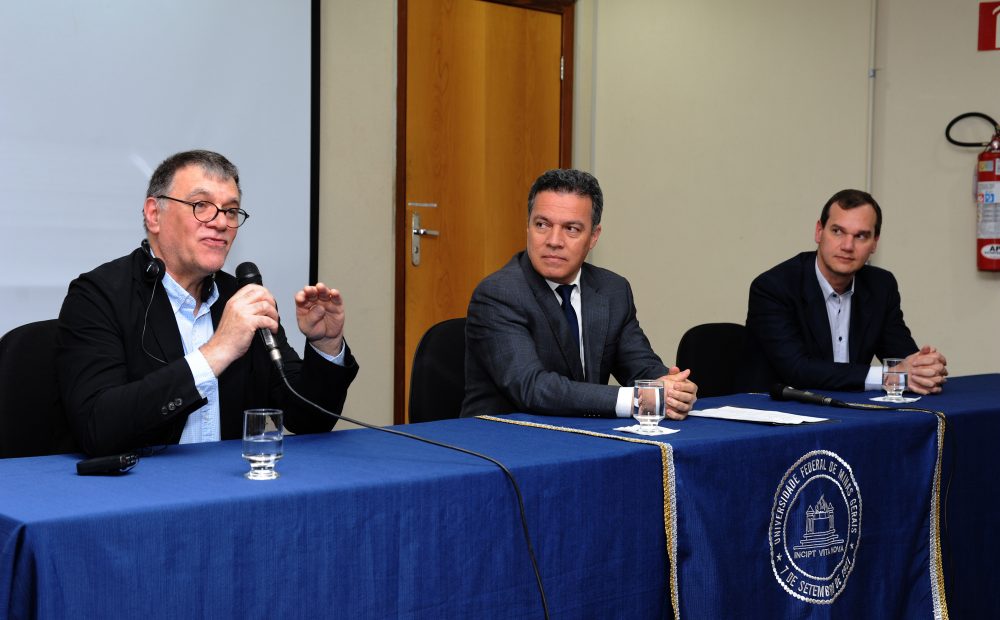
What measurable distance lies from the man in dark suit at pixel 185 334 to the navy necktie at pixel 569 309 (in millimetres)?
699

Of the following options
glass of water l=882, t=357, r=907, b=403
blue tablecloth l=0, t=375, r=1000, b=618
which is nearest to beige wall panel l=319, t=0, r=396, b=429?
blue tablecloth l=0, t=375, r=1000, b=618

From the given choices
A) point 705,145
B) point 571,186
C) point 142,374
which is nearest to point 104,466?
point 142,374

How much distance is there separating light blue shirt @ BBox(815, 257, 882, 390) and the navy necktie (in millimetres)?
998

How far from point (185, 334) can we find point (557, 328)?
907 mm

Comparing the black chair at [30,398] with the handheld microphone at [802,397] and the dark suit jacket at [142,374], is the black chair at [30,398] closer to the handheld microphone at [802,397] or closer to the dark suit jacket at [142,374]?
the dark suit jacket at [142,374]

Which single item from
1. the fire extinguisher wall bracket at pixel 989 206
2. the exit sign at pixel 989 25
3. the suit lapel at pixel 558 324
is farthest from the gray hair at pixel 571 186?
the exit sign at pixel 989 25

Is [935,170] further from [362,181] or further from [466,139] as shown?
[362,181]

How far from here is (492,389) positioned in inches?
98.0

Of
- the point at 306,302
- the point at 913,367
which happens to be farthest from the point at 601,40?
the point at 306,302

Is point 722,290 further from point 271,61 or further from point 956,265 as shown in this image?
point 271,61

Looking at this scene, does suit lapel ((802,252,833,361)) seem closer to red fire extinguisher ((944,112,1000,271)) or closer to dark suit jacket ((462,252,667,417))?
dark suit jacket ((462,252,667,417))

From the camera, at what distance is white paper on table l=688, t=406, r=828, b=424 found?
2131 mm

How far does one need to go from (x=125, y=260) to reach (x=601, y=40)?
3429mm

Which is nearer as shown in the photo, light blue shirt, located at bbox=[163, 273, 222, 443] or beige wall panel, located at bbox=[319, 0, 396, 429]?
light blue shirt, located at bbox=[163, 273, 222, 443]
